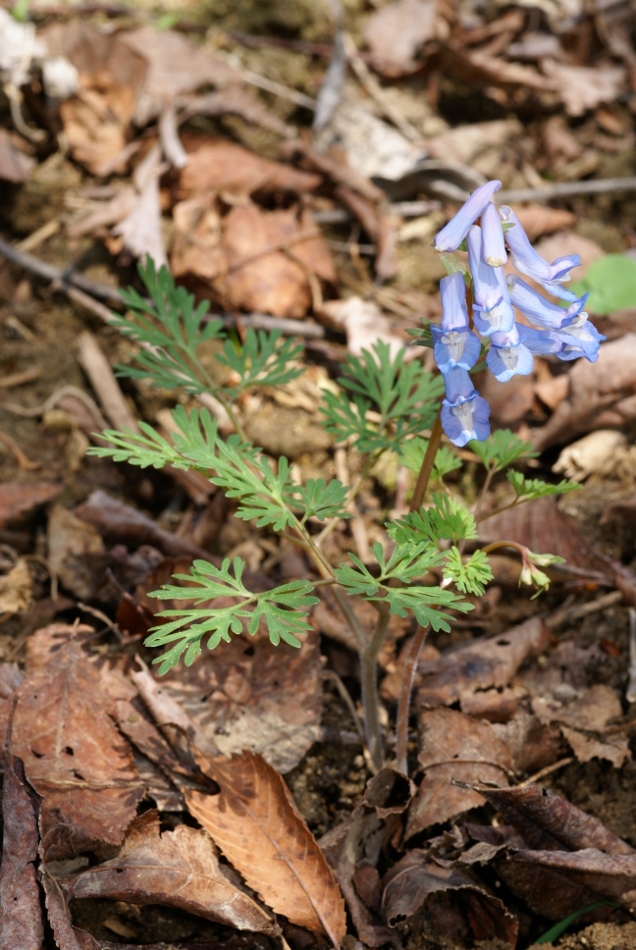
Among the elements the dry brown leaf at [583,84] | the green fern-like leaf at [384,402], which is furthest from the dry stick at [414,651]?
the dry brown leaf at [583,84]

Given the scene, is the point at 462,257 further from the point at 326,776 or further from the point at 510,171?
the point at 326,776

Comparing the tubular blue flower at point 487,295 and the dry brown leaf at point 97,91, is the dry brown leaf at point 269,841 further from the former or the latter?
the dry brown leaf at point 97,91

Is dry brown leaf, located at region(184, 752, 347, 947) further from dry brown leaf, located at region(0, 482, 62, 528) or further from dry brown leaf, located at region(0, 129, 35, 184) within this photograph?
dry brown leaf, located at region(0, 129, 35, 184)

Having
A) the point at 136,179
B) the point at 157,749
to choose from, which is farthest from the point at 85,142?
the point at 157,749

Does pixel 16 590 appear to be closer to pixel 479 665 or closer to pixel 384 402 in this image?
pixel 384 402

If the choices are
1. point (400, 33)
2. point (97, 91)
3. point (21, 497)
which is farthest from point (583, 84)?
point (21, 497)

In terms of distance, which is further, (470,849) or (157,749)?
(157,749)

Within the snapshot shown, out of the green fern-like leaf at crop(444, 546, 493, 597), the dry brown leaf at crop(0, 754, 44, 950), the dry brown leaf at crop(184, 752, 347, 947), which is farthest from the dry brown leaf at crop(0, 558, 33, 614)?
the green fern-like leaf at crop(444, 546, 493, 597)
